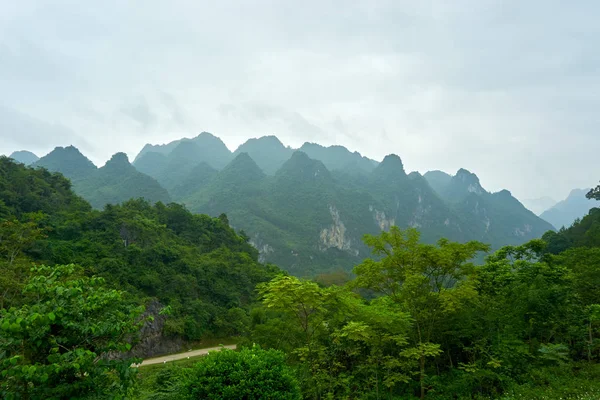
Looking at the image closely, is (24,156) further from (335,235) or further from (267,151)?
(335,235)

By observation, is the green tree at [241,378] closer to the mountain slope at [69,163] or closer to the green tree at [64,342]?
the green tree at [64,342]

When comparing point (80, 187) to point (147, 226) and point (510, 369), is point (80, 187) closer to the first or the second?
point (147, 226)

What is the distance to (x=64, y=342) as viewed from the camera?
3047 millimetres

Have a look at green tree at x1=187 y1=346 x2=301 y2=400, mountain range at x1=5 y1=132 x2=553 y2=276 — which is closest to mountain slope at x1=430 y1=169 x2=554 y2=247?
mountain range at x1=5 y1=132 x2=553 y2=276

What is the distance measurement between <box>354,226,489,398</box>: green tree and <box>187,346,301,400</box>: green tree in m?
4.44

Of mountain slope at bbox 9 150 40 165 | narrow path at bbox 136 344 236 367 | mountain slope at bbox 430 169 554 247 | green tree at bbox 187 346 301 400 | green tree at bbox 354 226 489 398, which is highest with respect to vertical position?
mountain slope at bbox 9 150 40 165

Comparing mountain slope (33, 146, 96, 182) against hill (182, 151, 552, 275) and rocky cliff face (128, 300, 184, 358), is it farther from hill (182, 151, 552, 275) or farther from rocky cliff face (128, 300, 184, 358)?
rocky cliff face (128, 300, 184, 358)

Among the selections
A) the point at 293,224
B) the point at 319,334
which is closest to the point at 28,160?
the point at 293,224

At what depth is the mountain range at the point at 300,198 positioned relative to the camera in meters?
80.4

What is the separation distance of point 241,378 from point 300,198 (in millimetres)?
98087

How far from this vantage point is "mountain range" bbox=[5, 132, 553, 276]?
264ft

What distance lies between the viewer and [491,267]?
12633 millimetres

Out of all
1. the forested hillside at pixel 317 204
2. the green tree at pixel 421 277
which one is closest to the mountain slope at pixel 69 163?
the forested hillside at pixel 317 204

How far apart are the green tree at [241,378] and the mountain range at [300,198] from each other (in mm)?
52556
